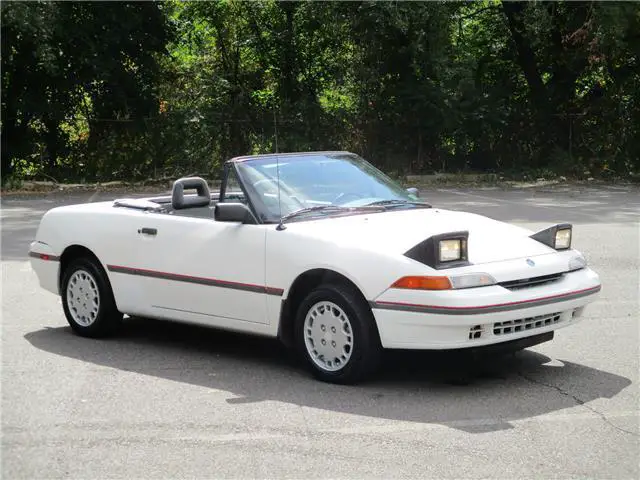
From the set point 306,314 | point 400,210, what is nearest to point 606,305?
point 400,210

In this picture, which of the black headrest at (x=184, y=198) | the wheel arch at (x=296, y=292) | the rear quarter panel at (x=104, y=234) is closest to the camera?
the wheel arch at (x=296, y=292)

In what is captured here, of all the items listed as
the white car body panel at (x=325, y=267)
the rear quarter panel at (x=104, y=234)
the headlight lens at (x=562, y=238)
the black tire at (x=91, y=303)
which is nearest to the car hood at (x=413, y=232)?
the white car body panel at (x=325, y=267)

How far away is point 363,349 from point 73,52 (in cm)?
2231

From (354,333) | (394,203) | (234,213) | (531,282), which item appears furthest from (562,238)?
(234,213)

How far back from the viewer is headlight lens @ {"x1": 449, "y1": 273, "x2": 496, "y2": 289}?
6414 mm

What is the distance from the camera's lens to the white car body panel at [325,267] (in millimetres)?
6453

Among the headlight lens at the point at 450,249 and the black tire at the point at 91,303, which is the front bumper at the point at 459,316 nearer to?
the headlight lens at the point at 450,249

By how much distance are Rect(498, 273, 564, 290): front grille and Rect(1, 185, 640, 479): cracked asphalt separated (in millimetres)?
626

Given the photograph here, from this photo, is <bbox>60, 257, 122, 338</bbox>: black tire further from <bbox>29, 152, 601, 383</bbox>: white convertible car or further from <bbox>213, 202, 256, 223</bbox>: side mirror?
<bbox>213, 202, 256, 223</bbox>: side mirror

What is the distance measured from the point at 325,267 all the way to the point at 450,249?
31.6 inches

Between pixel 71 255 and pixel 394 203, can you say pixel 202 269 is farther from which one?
pixel 71 255

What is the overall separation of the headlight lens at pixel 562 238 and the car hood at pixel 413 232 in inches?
5.3

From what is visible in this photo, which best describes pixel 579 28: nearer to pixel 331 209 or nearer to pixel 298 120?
pixel 298 120

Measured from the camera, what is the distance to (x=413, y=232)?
22.6 feet
